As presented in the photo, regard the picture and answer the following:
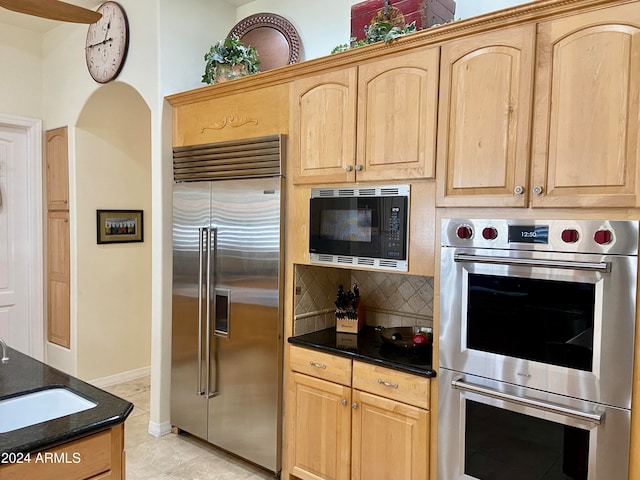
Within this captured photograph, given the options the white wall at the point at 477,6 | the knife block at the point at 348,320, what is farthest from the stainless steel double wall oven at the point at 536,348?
the white wall at the point at 477,6

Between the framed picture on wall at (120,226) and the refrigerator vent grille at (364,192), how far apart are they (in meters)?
2.56

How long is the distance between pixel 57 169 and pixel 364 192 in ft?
10.7

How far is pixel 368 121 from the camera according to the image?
2430 millimetres

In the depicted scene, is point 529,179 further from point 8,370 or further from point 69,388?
point 8,370

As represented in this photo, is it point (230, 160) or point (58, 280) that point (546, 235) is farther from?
point (58, 280)

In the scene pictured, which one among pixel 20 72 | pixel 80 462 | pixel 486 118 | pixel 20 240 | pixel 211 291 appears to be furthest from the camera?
pixel 20 240

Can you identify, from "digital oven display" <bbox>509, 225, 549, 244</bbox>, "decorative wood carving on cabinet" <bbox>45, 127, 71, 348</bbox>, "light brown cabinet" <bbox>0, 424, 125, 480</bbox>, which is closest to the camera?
"light brown cabinet" <bbox>0, 424, 125, 480</bbox>

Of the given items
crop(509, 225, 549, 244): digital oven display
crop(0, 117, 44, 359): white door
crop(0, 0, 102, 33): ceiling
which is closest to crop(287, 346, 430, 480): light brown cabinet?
crop(509, 225, 549, 244): digital oven display

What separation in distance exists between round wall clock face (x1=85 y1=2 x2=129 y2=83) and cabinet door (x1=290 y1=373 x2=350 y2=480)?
2666 mm

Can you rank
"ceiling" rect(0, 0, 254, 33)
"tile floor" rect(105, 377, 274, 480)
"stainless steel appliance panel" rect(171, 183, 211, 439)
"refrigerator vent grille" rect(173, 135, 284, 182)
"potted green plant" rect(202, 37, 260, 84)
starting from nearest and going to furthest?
1. "refrigerator vent grille" rect(173, 135, 284, 182)
2. "tile floor" rect(105, 377, 274, 480)
3. "potted green plant" rect(202, 37, 260, 84)
4. "stainless steel appliance panel" rect(171, 183, 211, 439)
5. "ceiling" rect(0, 0, 254, 33)

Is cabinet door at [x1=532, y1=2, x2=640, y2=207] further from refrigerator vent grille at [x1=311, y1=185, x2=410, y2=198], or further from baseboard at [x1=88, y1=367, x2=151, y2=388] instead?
baseboard at [x1=88, y1=367, x2=151, y2=388]

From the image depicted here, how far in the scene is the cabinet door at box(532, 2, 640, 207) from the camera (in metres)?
1.70

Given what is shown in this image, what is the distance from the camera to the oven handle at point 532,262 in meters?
1.74

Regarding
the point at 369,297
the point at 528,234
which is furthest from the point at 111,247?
the point at 528,234
